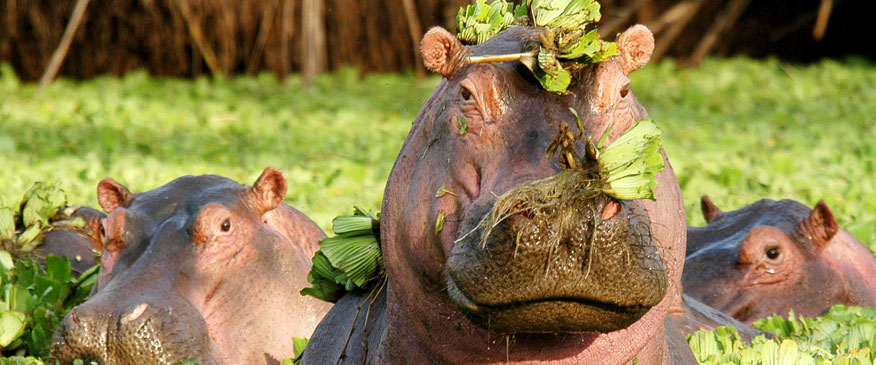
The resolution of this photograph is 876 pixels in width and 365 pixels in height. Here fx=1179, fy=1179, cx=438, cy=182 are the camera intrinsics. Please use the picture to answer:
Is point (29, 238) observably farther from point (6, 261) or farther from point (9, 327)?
point (9, 327)

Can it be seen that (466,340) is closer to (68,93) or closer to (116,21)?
(68,93)

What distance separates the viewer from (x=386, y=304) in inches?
125

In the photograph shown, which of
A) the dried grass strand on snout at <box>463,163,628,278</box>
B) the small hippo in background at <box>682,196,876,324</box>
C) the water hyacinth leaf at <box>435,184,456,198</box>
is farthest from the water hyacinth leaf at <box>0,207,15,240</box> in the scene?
the dried grass strand on snout at <box>463,163,628,278</box>

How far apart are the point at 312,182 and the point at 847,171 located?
3942 millimetres

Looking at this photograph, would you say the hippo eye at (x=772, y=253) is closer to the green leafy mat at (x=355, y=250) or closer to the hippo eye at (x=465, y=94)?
the green leafy mat at (x=355, y=250)

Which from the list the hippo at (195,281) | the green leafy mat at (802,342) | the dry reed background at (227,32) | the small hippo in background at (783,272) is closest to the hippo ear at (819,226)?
the small hippo in background at (783,272)

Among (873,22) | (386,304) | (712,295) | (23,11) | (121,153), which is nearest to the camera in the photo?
(386,304)

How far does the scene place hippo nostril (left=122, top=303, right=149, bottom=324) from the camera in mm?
4094

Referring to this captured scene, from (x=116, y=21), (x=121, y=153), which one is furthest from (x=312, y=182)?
(x=116, y=21)

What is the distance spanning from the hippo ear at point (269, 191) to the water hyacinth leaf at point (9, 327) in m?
1.06

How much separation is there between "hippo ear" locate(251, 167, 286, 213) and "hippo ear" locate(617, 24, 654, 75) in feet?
7.42

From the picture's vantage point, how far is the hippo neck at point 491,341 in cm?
278

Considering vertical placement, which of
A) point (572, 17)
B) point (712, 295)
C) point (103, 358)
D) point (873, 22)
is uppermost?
point (572, 17)

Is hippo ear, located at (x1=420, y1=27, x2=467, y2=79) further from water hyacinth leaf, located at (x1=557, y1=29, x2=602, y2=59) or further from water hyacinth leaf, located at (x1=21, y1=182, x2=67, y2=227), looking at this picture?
water hyacinth leaf, located at (x1=21, y1=182, x2=67, y2=227)
